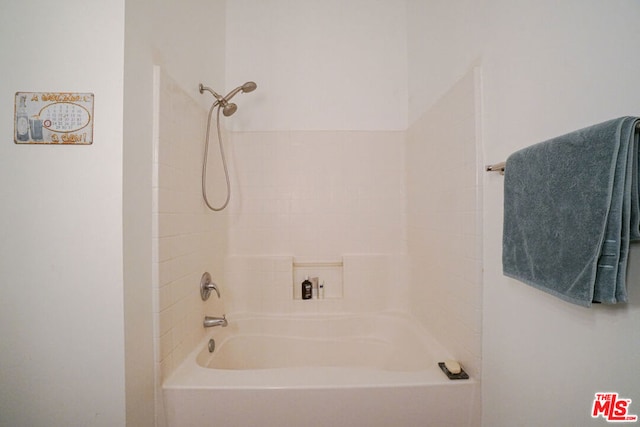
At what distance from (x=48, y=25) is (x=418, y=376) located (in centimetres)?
189

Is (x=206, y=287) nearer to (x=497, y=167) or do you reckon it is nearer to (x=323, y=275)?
(x=323, y=275)

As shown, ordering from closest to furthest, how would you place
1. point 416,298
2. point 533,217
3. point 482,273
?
point 533,217 < point 482,273 < point 416,298

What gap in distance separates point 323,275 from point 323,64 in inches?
61.8

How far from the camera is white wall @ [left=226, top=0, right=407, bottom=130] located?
174 centimetres

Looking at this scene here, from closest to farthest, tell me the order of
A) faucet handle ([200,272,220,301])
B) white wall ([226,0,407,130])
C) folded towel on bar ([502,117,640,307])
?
folded towel on bar ([502,117,640,307]), faucet handle ([200,272,220,301]), white wall ([226,0,407,130])

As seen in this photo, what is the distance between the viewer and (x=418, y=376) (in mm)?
1014

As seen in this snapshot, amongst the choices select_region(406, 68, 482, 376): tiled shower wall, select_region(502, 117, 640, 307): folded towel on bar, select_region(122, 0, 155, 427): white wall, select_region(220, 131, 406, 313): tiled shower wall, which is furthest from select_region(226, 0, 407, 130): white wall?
select_region(502, 117, 640, 307): folded towel on bar

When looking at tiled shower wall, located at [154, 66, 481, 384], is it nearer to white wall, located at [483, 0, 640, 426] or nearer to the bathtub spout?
the bathtub spout

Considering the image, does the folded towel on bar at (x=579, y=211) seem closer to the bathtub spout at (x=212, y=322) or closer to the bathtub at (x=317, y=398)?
the bathtub at (x=317, y=398)

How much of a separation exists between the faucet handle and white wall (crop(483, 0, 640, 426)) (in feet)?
4.41

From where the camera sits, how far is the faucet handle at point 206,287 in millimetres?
1339

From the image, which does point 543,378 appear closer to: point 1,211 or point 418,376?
point 418,376

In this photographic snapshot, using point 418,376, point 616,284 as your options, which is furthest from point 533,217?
point 418,376

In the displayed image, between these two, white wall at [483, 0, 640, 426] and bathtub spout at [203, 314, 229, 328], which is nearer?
white wall at [483, 0, 640, 426]
